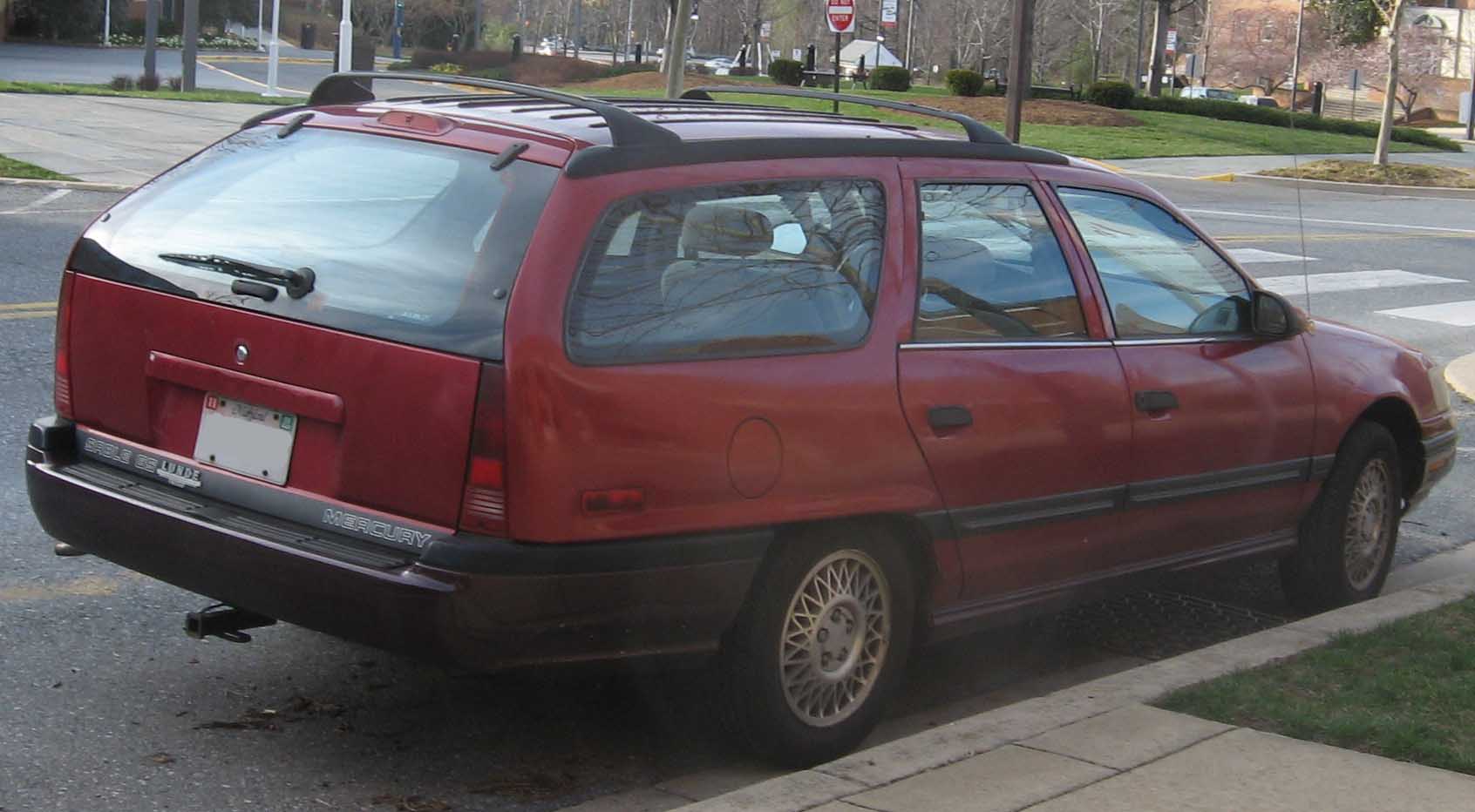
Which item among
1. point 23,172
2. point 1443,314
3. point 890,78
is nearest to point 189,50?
point 890,78

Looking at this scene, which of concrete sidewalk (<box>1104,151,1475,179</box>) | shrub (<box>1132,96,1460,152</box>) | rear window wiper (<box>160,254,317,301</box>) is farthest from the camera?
shrub (<box>1132,96,1460,152</box>)

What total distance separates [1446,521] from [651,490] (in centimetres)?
531

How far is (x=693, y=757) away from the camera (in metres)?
4.67

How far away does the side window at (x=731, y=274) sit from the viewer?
4023 mm

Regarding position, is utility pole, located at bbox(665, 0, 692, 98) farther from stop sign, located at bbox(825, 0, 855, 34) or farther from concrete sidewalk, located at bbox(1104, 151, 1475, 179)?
concrete sidewalk, located at bbox(1104, 151, 1475, 179)

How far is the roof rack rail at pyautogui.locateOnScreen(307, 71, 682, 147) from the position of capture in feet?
13.9

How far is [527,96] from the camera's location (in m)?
4.79

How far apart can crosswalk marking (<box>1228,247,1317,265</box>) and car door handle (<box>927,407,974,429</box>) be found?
1252 cm

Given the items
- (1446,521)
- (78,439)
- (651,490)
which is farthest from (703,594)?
(1446,521)

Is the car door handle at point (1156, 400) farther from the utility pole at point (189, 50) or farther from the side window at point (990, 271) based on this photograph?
the utility pole at point (189, 50)

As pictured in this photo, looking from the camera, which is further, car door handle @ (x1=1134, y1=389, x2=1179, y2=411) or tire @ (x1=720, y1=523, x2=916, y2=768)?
car door handle @ (x1=1134, y1=389, x2=1179, y2=411)

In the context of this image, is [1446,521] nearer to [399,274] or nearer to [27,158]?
[399,274]

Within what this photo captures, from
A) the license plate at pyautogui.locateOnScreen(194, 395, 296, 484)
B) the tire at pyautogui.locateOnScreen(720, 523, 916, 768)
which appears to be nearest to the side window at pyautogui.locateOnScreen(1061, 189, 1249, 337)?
the tire at pyautogui.locateOnScreen(720, 523, 916, 768)

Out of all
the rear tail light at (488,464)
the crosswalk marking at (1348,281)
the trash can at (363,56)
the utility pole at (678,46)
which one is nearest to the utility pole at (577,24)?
the trash can at (363,56)
